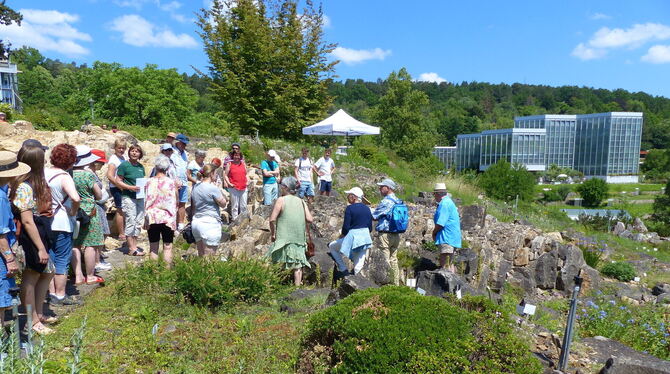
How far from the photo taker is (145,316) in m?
4.82

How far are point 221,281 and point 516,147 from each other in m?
66.9

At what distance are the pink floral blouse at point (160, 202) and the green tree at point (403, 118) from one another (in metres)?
37.0

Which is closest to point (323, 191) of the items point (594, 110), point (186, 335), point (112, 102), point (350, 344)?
point (186, 335)

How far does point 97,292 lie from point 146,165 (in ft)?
23.4

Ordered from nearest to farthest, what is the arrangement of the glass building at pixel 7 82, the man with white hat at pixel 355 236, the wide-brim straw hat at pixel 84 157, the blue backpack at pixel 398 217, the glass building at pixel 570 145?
the wide-brim straw hat at pixel 84 157 < the man with white hat at pixel 355 236 < the blue backpack at pixel 398 217 < the glass building at pixel 7 82 < the glass building at pixel 570 145

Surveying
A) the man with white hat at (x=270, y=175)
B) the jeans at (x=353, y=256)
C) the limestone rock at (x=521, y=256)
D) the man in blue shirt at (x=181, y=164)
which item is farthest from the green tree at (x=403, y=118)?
the jeans at (x=353, y=256)

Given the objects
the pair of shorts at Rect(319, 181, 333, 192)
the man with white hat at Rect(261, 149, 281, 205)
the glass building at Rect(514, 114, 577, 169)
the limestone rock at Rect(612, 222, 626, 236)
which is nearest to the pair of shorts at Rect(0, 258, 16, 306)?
the man with white hat at Rect(261, 149, 281, 205)

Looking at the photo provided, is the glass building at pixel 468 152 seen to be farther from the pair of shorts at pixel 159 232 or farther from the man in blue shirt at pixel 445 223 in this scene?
the pair of shorts at pixel 159 232

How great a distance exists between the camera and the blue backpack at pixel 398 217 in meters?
6.78

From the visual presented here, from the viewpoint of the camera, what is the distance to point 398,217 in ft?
22.4

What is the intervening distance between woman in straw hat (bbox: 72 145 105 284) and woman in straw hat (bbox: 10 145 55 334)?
1.10m

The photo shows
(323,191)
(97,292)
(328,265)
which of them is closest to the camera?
(97,292)

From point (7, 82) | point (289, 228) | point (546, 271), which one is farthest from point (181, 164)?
point (7, 82)

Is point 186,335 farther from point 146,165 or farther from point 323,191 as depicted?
point 146,165
